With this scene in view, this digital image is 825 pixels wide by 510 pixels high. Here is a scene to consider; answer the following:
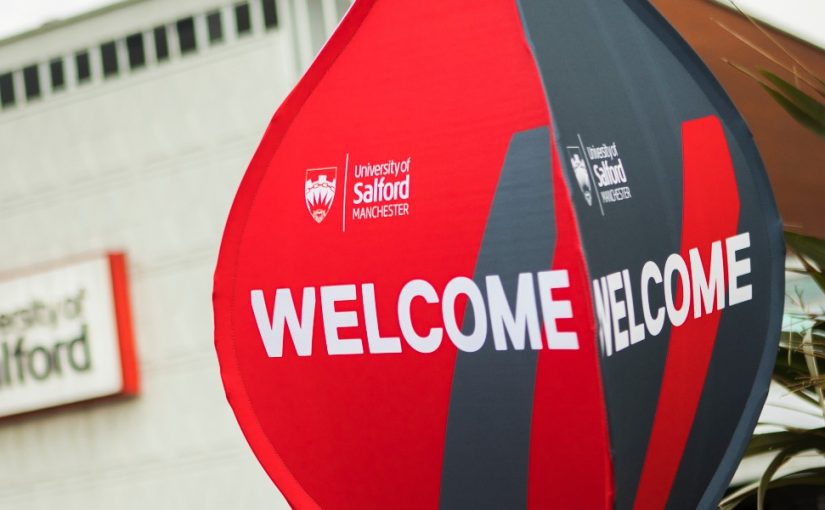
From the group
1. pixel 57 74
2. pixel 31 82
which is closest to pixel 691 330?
pixel 57 74

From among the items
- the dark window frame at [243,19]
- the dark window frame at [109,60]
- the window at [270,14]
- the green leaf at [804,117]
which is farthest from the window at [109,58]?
the green leaf at [804,117]

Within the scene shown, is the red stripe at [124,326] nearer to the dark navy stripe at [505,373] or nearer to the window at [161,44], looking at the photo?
the window at [161,44]

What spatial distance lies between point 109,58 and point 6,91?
89 centimetres

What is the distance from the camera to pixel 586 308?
144 centimetres

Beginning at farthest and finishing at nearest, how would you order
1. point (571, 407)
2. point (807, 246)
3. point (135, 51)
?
point (135, 51) → point (807, 246) → point (571, 407)

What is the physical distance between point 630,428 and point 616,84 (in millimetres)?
454

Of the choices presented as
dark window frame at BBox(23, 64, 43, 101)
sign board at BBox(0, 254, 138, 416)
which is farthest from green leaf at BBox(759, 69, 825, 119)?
dark window frame at BBox(23, 64, 43, 101)

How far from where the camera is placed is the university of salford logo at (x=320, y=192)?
5.35ft

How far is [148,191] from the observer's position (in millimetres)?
8500

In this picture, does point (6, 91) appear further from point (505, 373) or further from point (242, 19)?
point (505, 373)

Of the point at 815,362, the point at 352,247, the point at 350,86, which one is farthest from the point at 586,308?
the point at 815,362

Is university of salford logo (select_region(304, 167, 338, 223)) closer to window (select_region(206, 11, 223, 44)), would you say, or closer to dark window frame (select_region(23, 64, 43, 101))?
window (select_region(206, 11, 223, 44))

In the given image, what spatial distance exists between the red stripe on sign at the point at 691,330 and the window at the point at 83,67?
7.46 meters

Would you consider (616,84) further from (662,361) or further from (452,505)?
(452,505)
